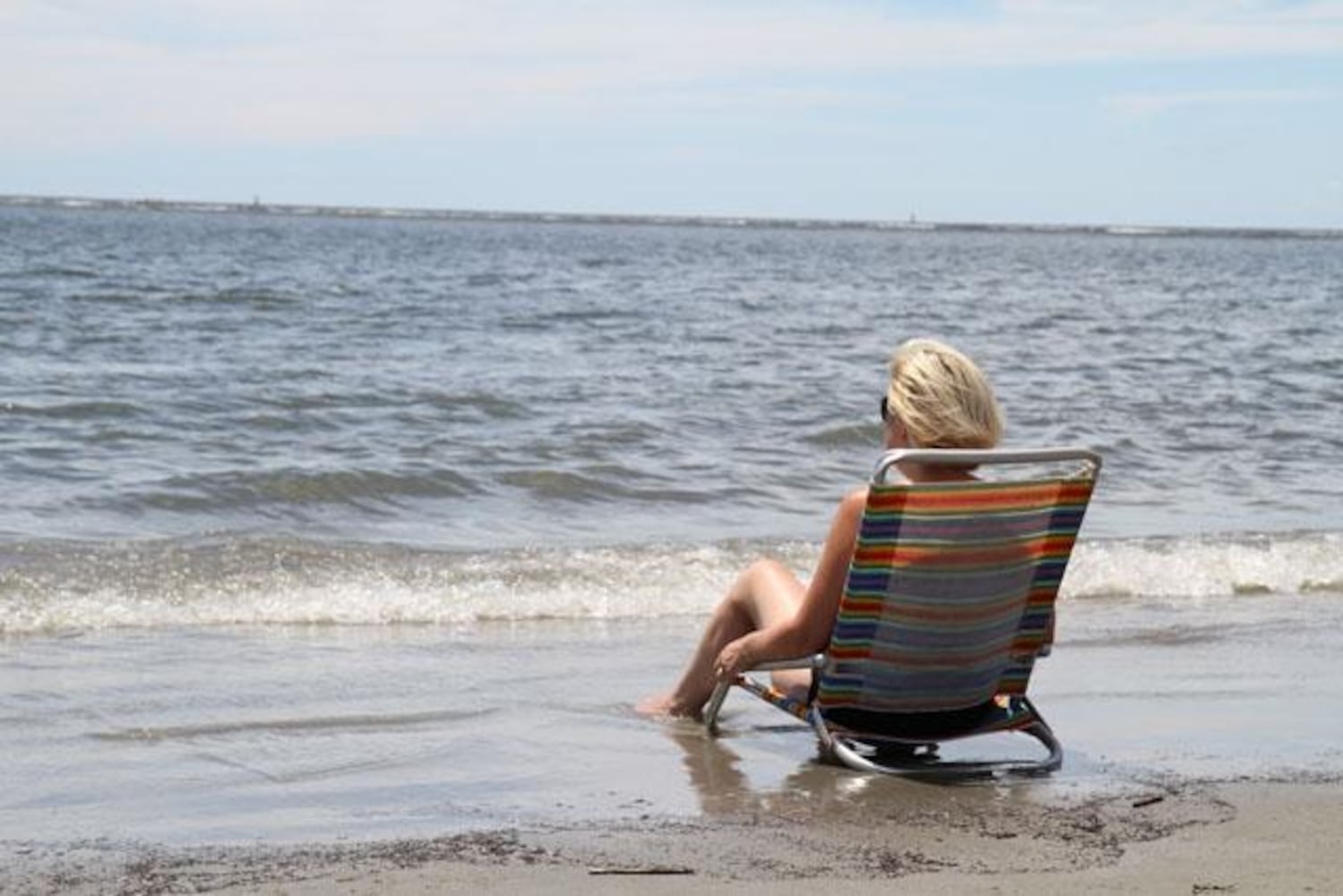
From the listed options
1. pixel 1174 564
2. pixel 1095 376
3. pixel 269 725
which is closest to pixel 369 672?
pixel 269 725

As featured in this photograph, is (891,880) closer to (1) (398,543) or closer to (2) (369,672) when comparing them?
(2) (369,672)

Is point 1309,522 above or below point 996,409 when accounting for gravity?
below

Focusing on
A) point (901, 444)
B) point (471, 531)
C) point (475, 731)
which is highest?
point (901, 444)

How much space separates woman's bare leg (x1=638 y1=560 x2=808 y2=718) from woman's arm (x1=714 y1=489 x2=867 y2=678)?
11 cm

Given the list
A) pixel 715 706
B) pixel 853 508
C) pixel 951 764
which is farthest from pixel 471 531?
pixel 853 508

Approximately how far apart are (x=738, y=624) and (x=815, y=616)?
0.60 m

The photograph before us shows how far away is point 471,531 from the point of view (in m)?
11.2

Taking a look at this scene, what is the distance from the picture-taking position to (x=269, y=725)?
20.1 feet

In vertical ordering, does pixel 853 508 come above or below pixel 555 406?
above

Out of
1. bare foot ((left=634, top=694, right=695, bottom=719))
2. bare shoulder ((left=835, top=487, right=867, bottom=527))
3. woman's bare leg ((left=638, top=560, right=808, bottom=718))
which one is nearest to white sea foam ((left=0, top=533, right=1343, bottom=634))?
bare foot ((left=634, top=694, right=695, bottom=719))

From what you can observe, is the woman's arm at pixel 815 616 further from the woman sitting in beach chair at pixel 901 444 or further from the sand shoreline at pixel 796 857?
the sand shoreline at pixel 796 857

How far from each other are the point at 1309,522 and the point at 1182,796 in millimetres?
7930

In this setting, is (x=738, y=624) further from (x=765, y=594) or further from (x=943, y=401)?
(x=943, y=401)

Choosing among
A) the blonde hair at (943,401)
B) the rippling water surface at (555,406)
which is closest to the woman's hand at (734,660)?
the blonde hair at (943,401)
